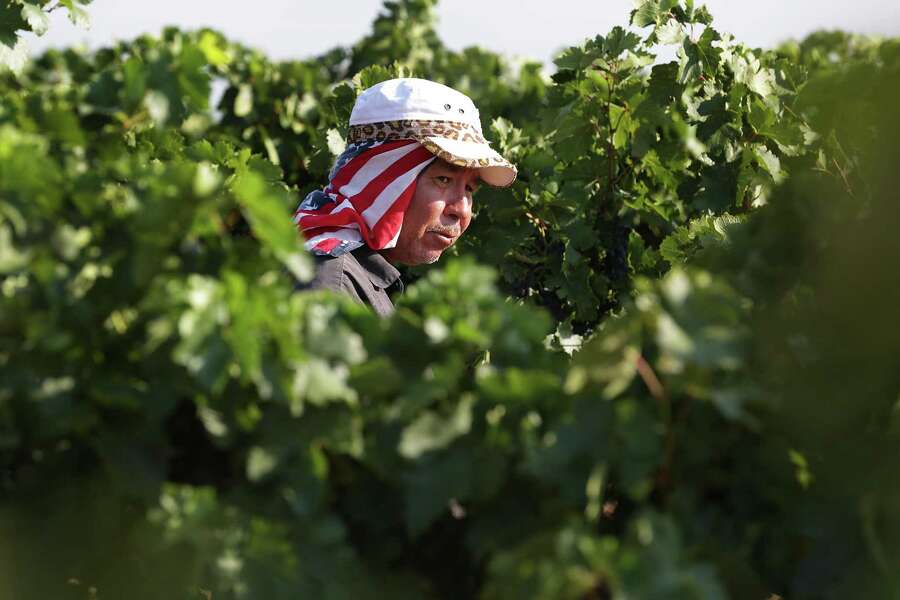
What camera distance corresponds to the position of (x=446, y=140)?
3.53m

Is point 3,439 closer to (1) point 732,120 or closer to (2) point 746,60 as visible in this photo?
(1) point 732,120

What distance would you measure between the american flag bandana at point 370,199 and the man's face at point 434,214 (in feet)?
0.15

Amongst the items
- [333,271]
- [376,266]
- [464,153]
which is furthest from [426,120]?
[333,271]

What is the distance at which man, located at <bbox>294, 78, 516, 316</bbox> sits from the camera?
11.3ft

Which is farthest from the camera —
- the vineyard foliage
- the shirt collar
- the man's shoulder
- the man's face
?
the man's face

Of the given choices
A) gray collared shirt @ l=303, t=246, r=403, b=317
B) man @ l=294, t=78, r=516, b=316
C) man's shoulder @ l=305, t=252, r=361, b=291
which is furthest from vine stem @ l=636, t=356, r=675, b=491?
man @ l=294, t=78, r=516, b=316

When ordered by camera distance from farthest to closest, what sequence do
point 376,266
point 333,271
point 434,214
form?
1. point 434,214
2. point 376,266
3. point 333,271

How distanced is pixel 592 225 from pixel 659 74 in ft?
2.19

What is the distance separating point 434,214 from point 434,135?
9.7 inches

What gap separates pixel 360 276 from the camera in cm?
328

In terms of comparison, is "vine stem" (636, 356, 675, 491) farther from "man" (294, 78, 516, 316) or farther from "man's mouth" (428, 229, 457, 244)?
"man's mouth" (428, 229, 457, 244)

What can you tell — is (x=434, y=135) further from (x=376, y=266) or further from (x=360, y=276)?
(x=360, y=276)

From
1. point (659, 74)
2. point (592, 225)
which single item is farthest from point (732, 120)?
point (592, 225)

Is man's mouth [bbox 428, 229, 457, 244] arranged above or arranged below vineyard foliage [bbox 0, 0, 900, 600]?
below
